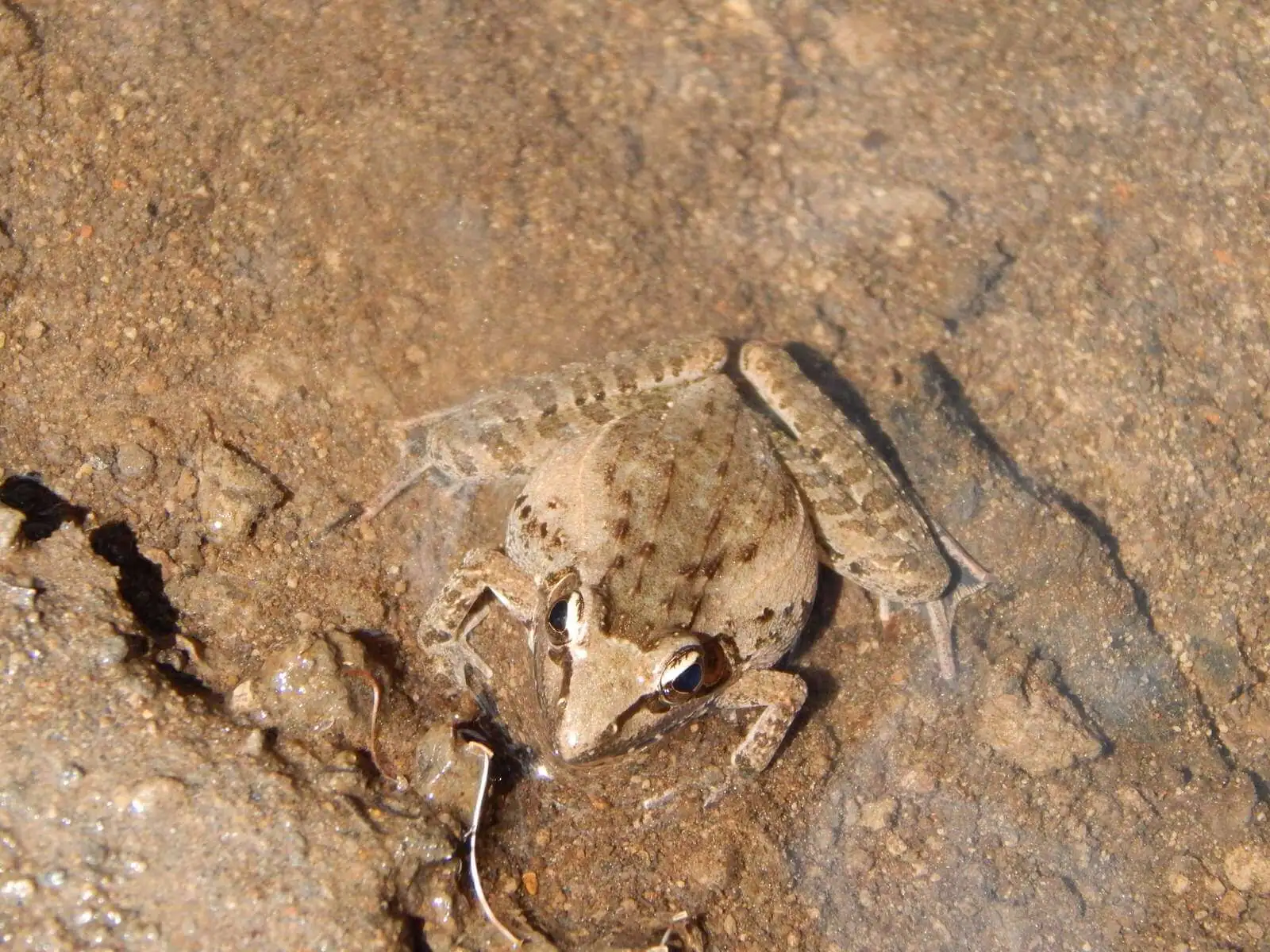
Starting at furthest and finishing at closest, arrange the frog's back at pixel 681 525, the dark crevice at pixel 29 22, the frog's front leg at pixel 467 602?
the dark crevice at pixel 29 22 → the frog's front leg at pixel 467 602 → the frog's back at pixel 681 525

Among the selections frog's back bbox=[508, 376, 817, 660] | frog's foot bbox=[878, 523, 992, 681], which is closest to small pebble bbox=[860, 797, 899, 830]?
frog's foot bbox=[878, 523, 992, 681]

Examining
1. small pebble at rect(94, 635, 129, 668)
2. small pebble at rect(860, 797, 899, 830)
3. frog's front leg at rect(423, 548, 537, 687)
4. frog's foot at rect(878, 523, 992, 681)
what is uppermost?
small pebble at rect(94, 635, 129, 668)

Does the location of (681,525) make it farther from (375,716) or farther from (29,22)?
(29,22)

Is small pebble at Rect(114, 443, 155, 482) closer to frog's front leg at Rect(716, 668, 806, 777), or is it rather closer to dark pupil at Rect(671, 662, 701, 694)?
dark pupil at Rect(671, 662, 701, 694)

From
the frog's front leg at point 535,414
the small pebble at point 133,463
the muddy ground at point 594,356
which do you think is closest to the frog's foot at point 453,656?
the muddy ground at point 594,356

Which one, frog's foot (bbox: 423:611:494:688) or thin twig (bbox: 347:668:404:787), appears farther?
frog's foot (bbox: 423:611:494:688)

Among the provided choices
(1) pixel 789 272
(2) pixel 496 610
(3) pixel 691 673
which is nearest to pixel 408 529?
(2) pixel 496 610

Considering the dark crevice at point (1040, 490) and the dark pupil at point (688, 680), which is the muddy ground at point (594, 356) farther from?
the dark pupil at point (688, 680)
